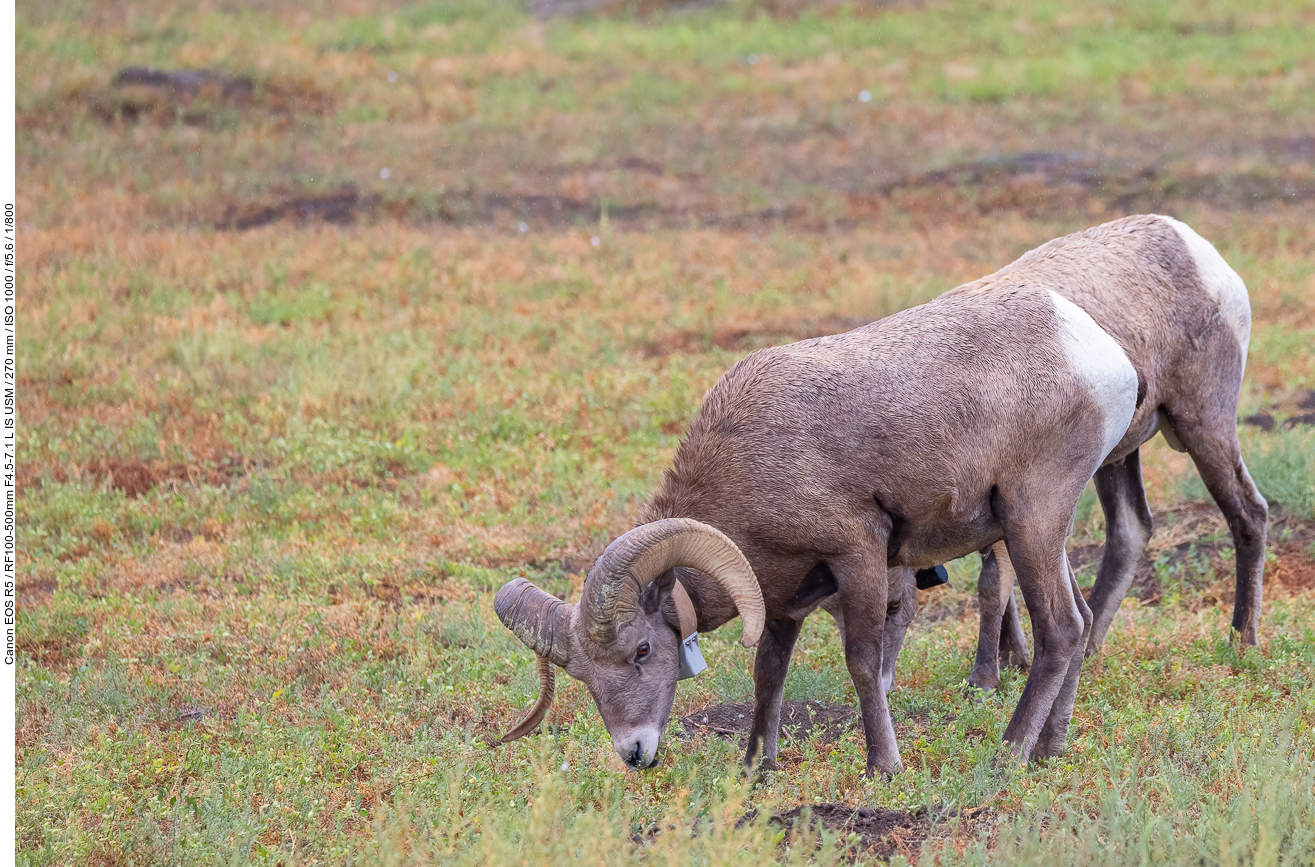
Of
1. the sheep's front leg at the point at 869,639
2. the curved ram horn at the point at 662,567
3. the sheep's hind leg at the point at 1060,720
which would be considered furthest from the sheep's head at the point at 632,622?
the sheep's hind leg at the point at 1060,720

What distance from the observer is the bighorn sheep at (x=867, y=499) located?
16.7 ft

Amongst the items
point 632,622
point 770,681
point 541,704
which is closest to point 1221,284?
point 770,681

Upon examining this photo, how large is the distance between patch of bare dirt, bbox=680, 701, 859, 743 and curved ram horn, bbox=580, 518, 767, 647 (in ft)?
4.07

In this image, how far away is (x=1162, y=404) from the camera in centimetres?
617

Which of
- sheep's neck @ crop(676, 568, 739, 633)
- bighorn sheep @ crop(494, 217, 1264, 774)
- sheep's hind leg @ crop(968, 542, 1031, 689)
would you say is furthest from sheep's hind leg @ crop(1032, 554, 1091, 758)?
sheep's neck @ crop(676, 568, 739, 633)

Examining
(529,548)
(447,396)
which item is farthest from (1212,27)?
(529,548)

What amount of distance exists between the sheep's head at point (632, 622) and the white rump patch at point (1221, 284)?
113 inches

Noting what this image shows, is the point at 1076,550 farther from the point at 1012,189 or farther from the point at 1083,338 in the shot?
the point at 1012,189

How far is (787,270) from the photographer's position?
16.0m

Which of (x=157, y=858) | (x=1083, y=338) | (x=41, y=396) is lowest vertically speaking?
(x=41, y=396)

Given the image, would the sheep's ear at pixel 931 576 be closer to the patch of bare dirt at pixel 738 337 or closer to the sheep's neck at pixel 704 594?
the sheep's neck at pixel 704 594

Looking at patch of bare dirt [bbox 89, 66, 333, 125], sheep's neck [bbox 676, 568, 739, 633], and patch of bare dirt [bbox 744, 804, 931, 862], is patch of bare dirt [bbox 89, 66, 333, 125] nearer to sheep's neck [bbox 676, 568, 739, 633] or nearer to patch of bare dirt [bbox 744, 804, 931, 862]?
sheep's neck [bbox 676, 568, 739, 633]

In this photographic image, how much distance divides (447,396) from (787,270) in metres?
5.86

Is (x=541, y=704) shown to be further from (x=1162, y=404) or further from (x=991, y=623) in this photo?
(x=1162, y=404)
